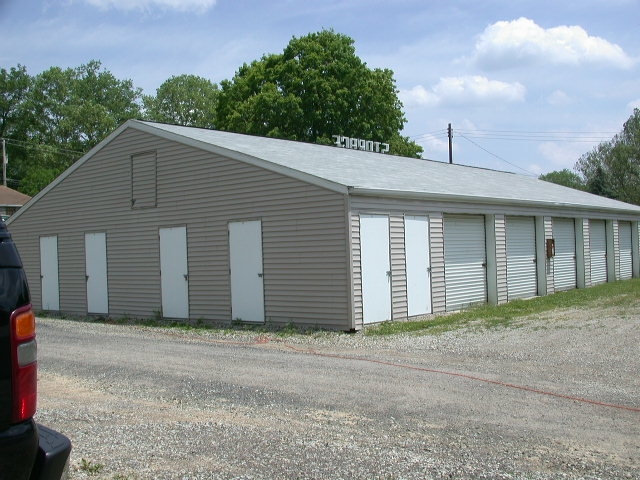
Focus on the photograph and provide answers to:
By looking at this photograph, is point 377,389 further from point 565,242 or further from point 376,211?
point 565,242

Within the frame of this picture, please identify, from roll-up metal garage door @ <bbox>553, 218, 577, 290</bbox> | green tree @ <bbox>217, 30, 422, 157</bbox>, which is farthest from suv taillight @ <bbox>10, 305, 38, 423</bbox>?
green tree @ <bbox>217, 30, 422, 157</bbox>

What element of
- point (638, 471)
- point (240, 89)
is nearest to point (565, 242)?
point (638, 471)

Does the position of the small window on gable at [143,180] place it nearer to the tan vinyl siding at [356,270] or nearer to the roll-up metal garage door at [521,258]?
the tan vinyl siding at [356,270]

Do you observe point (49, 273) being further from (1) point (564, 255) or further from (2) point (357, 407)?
(2) point (357, 407)

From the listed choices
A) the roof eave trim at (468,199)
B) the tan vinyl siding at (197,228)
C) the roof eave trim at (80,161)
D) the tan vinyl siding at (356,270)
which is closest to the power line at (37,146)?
the roof eave trim at (80,161)

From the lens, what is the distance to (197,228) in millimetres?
16219

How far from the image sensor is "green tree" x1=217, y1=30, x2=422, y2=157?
38.2m

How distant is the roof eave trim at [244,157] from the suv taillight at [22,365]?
414 inches

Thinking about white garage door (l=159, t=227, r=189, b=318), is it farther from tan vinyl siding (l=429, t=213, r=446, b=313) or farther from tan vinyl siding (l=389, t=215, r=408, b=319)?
tan vinyl siding (l=429, t=213, r=446, b=313)

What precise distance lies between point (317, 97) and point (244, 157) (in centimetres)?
2452

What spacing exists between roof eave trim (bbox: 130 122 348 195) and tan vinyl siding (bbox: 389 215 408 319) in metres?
1.70

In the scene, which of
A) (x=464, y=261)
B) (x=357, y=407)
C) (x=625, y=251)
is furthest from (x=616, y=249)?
(x=357, y=407)

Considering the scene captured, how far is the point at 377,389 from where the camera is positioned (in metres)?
7.64

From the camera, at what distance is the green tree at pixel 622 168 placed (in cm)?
5275
